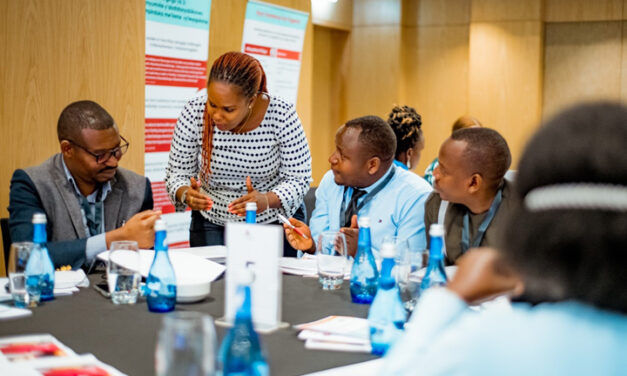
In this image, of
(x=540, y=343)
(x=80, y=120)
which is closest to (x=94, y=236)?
(x=80, y=120)

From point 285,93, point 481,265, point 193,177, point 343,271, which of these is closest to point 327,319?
point 343,271

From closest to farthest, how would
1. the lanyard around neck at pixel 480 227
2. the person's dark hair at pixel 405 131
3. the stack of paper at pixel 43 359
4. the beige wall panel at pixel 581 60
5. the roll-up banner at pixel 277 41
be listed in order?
1. the stack of paper at pixel 43 359
2. the lanyard around neck at pixel 480 227
3. the person's dark hair at pixel 405 131
4. the roll-up banner at pixel 277 41
5. the beige wall panel at pixel 581 60

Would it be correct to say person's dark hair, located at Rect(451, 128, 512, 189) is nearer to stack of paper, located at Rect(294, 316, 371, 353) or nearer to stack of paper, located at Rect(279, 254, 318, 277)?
stack of paper, located at Rect(279, 254, 318, 277)

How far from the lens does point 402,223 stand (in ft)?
9.20

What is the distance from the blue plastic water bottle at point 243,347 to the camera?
1233mm

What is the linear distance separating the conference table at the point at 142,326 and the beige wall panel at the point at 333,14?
6.05m

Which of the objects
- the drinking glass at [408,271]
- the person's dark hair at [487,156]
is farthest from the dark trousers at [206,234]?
the drinking glass at [408,271]

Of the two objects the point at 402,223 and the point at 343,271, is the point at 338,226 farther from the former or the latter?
the point at 343,271

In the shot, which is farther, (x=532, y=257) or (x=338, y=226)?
(x=338, y=226)

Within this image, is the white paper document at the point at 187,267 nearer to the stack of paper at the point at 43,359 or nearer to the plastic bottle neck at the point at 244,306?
the stack of paper at the point at 43,359

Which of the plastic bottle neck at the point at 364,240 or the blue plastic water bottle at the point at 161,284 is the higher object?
the plastic bottle neck at the point at 364,240

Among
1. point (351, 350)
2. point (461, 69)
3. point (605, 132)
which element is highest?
point (461, 69)

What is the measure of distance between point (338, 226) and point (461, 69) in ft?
19.5

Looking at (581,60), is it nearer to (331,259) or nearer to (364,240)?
(331,259)
